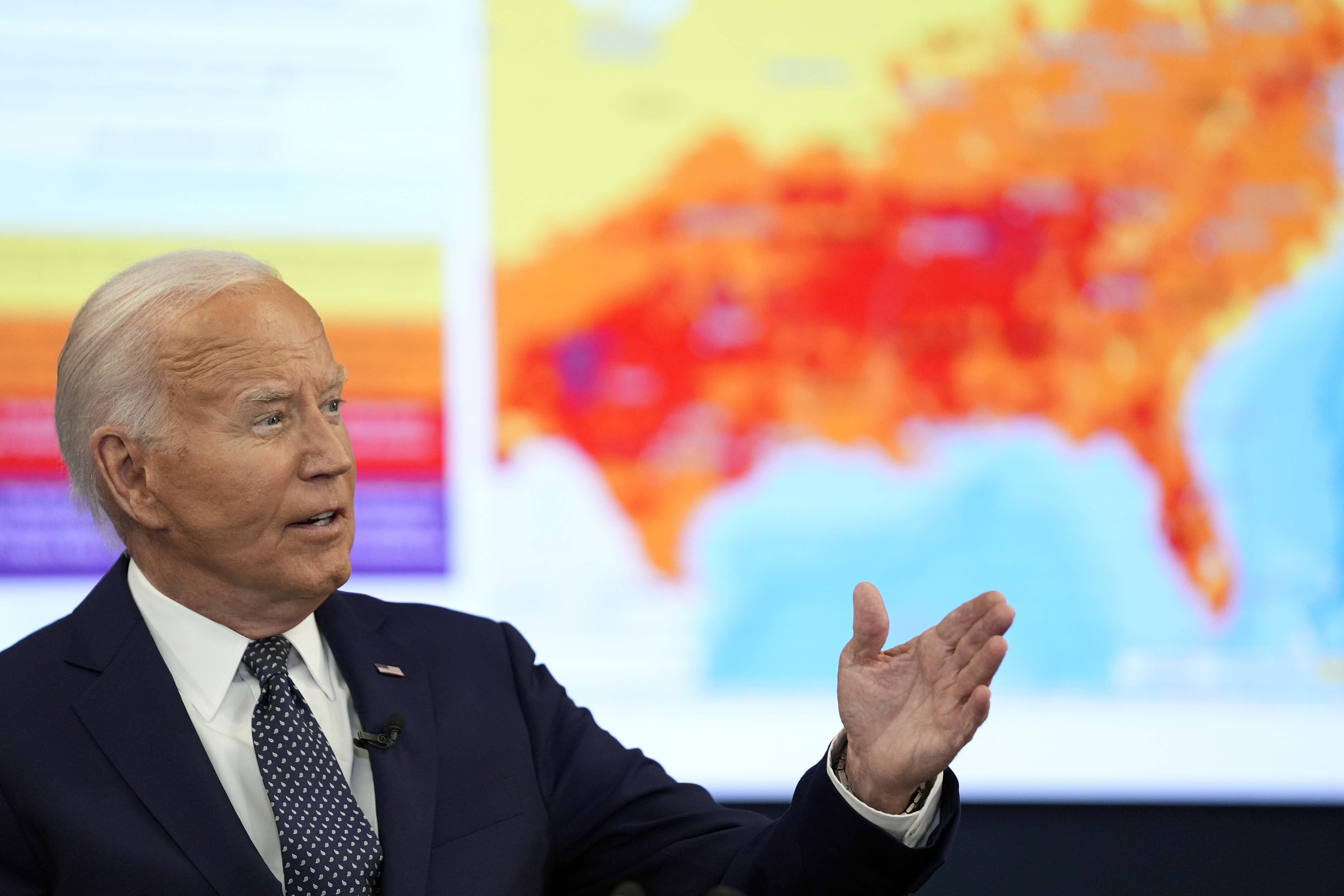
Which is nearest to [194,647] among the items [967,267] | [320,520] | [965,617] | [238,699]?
[238,699]

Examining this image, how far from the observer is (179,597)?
166cm

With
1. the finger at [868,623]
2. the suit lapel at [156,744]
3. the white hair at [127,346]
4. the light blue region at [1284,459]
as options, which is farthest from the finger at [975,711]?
the light blue region at [1284,459]

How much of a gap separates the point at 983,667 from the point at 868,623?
144mm

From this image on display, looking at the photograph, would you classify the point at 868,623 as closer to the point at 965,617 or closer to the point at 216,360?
the point at 965,617

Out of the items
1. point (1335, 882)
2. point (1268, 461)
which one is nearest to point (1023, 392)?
point (1268, 461)

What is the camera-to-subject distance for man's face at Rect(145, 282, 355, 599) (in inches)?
62.8

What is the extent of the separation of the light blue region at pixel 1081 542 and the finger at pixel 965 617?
120cm

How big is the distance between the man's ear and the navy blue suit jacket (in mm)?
118

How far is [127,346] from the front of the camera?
162 centimetres

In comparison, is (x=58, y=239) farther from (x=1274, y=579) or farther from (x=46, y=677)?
(x=1274, y=579)

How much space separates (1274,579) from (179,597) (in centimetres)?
212

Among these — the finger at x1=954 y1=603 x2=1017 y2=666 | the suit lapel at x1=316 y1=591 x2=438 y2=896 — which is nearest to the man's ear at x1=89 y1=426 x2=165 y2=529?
the suit lapel at x1=316 y1=591 x2=438 y2=896

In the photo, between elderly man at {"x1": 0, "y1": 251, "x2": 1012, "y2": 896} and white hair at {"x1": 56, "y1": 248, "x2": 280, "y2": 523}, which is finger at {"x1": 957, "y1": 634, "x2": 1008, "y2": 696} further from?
white hair at {"x1": 56, "y1": 248, "x2": 280, "y2": 523}

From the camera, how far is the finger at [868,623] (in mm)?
1485
